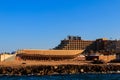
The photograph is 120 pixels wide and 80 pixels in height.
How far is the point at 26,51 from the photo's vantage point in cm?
11331

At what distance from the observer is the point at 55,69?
265ft

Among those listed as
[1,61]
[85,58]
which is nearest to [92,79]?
[1,61]

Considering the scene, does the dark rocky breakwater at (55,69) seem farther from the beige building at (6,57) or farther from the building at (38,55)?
the building at (38,55)

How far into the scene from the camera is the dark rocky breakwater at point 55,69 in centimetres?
7726

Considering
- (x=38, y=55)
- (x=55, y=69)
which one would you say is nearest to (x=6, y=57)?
(x=38, y=55)

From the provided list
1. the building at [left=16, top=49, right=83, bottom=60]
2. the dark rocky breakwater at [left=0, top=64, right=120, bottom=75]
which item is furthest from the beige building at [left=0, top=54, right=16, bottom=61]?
the dark rocky breakwater at [left=0, top=64, right=120, bottom=75]

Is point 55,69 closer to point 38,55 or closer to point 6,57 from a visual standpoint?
point 6,57

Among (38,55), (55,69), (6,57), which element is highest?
(38,55)

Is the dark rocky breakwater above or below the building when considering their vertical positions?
below

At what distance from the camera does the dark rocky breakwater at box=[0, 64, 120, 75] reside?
253ft

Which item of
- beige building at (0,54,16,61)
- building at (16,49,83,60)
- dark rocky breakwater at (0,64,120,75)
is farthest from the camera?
building at (16,49,83,60)

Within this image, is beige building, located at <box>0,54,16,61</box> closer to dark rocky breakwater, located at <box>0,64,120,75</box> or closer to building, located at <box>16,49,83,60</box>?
building, located at <box>16,49,83,60</box>

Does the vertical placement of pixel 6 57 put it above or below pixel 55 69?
above

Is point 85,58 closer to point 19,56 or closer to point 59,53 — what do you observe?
point 59,53
